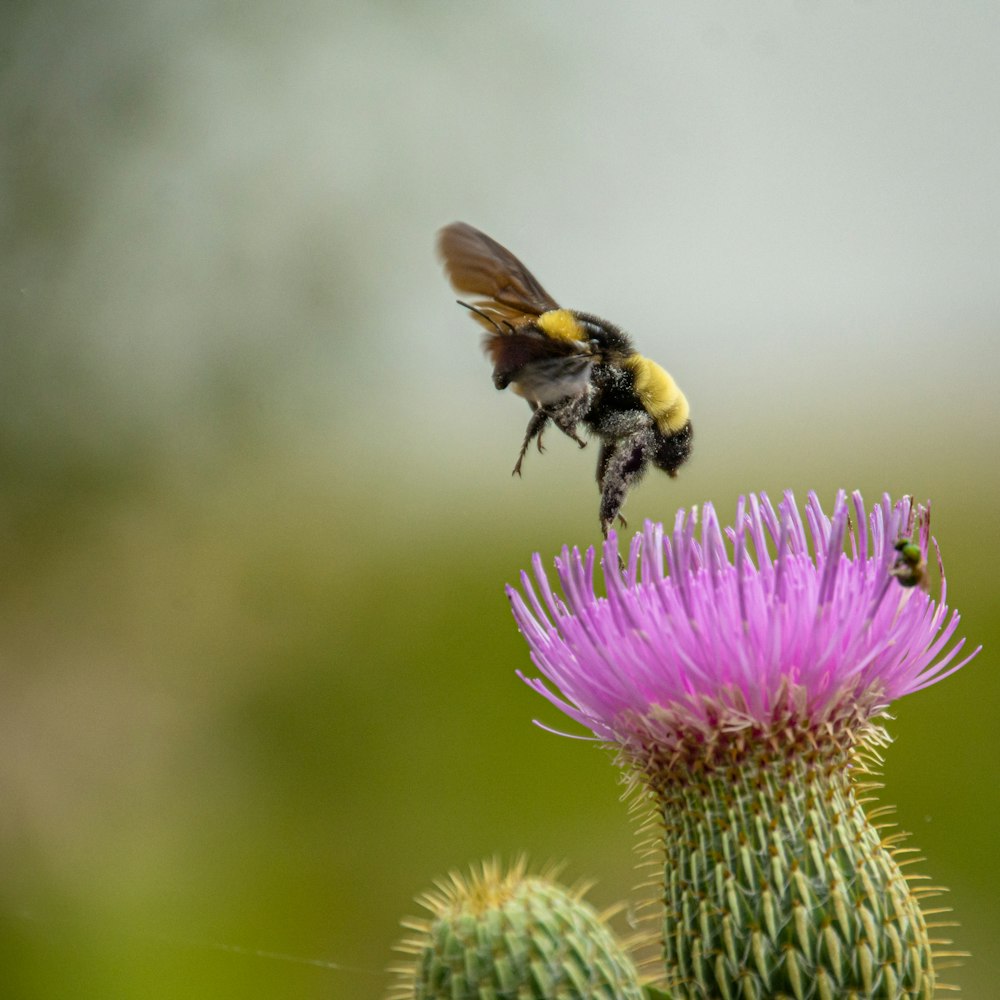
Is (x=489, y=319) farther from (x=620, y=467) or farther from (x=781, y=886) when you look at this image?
(x=781, y=886)

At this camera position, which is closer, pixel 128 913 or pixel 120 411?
pixel 128 913

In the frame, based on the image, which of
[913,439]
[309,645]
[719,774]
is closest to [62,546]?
[309,645]

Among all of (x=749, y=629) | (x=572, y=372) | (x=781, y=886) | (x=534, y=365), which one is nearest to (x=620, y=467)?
(x=572, y=372)

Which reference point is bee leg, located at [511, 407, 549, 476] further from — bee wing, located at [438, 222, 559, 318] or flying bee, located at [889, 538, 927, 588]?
flying bee, located at [889, 538, 927, 588]

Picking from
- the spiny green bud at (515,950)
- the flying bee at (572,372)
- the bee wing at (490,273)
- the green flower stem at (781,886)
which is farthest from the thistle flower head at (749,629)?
the bee wing at (490,273)

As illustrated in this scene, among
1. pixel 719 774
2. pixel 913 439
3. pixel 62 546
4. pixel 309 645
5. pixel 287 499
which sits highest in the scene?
pixel 913 439

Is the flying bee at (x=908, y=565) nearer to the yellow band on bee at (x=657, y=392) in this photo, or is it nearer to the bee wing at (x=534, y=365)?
the yellow band on bee at (x=657, y=392)

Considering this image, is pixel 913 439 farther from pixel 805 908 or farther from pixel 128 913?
pixel 805 908
